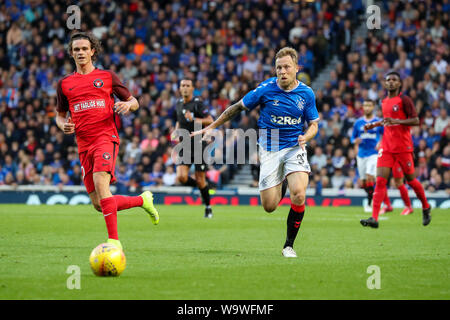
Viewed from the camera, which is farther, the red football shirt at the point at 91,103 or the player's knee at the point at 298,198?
the player's knee at the point at 298,198

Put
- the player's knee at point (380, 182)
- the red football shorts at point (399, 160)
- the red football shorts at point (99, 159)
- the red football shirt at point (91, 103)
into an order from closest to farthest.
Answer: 1. the red football shorts at point (99, 159)
2. the red football shirt at point (91, 103)
3. the player's knee at point (380, 182)
4. the red football shorts at point (399, 160)

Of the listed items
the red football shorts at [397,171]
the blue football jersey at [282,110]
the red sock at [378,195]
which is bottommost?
the red sock at [378,195]

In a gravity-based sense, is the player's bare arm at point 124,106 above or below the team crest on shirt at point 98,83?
below

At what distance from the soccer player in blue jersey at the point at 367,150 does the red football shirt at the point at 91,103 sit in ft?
33.0

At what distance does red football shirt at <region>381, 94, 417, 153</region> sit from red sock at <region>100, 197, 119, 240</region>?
22.2 feet

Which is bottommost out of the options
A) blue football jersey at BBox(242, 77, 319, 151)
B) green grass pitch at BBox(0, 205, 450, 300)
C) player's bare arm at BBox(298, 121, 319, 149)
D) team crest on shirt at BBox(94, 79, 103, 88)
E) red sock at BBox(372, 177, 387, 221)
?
green grass pitch at BBox(0, 205, 450, 300)

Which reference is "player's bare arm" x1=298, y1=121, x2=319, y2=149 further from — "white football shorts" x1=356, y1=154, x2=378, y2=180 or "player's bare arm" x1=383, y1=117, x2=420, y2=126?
"white football shorts" x1=356, y1=154, x2=378, y2=180

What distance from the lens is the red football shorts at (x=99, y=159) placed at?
798 cm

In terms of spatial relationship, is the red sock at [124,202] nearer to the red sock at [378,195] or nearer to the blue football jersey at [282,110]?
the blue football jersey at [282,110]

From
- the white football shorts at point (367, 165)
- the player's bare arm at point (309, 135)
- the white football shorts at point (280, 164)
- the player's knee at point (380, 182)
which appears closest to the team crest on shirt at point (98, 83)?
the white football shorts at point (280, 164)

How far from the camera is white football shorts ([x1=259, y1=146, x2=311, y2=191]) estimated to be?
28.7ft

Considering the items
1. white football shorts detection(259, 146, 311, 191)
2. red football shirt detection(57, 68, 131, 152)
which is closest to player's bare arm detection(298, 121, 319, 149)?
white football shorts detection(259, 146, 311, 191)
